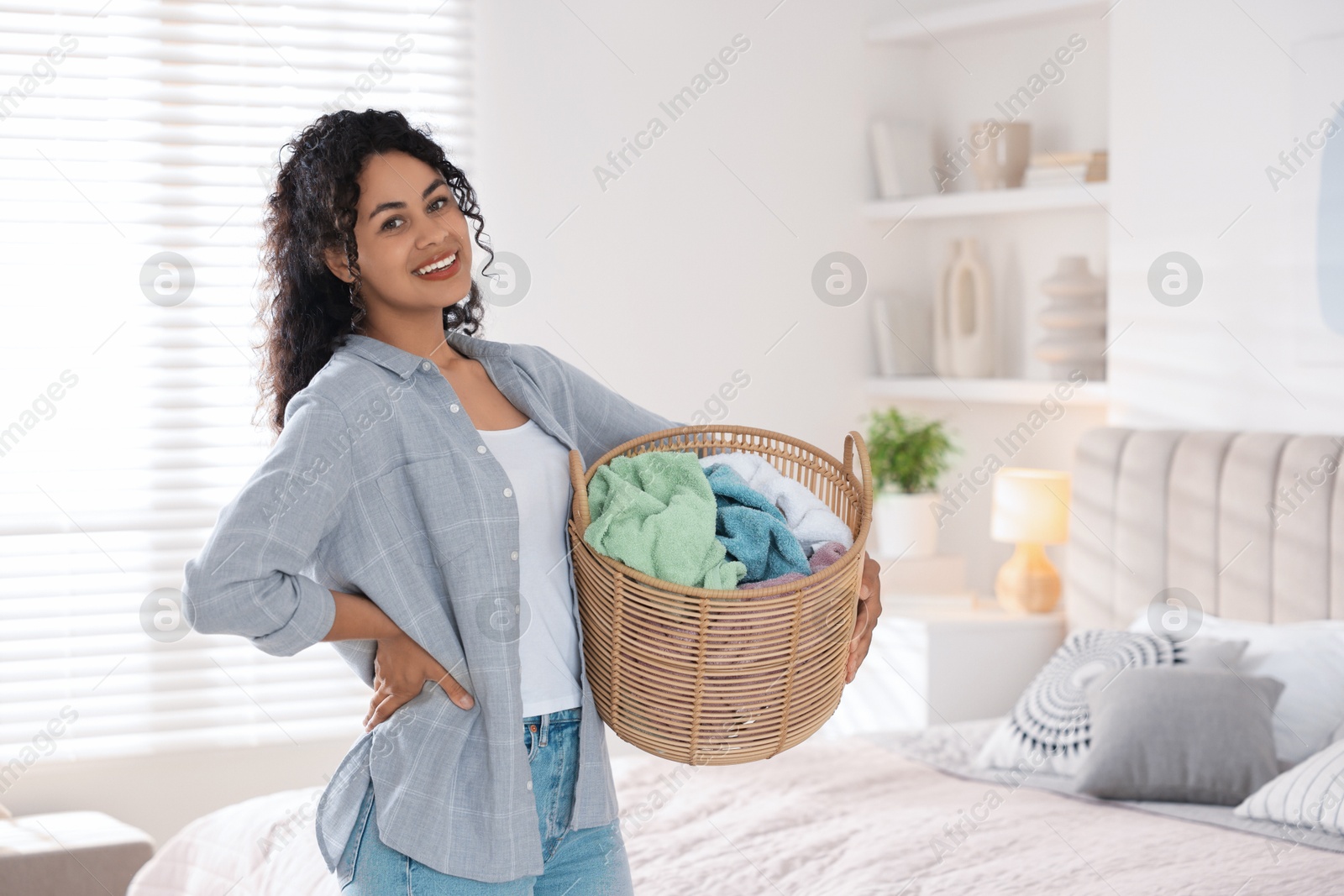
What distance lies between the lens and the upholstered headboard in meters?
2.91

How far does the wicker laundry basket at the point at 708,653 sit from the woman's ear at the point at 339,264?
1.05ft

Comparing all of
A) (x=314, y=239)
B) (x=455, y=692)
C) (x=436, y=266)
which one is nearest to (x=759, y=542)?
(x=455, y=692)

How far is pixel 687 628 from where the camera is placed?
1.32m

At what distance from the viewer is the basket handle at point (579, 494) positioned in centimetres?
139

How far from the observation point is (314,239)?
56.1 inches

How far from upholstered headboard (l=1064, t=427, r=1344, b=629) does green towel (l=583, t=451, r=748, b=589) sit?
2.00 m

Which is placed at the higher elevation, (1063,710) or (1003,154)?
(1003,154)

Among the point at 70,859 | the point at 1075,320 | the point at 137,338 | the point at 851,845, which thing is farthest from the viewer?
the point at 1075,320

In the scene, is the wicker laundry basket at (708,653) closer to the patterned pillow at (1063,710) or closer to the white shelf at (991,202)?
the patterned pillow at (1063,710)

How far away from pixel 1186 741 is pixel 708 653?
166 cm

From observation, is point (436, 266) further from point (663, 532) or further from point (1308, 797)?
point (1308, 797)

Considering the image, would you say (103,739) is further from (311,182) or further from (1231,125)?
(1231,125)

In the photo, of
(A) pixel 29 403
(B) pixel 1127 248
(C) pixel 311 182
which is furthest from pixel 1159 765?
(A) pixel 29 403

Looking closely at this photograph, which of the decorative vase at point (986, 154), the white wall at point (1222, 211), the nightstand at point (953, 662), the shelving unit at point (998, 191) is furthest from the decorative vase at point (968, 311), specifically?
the nightstand at point (953, 662)
